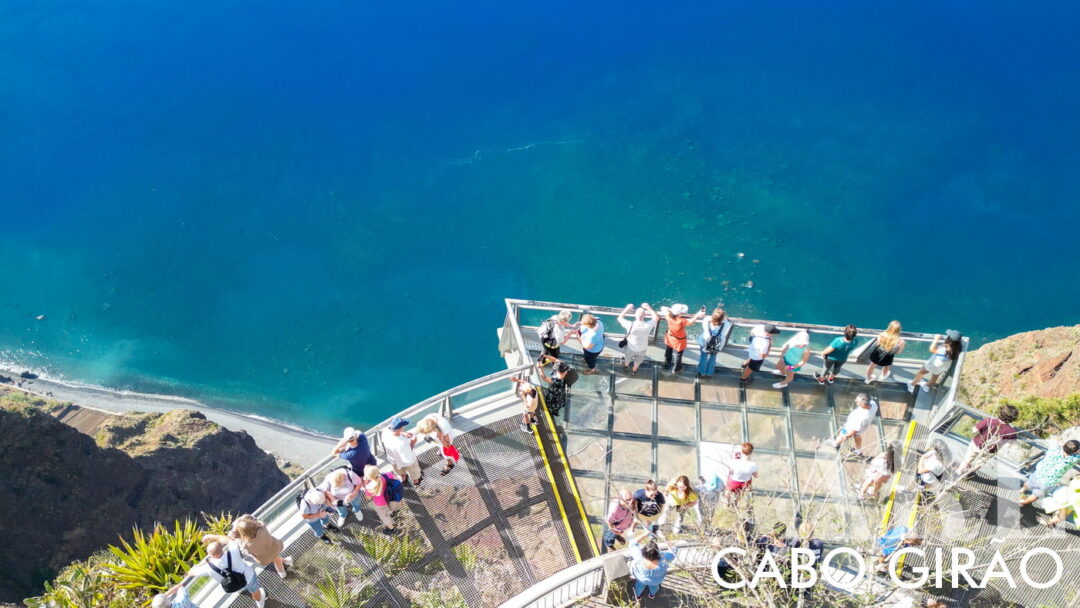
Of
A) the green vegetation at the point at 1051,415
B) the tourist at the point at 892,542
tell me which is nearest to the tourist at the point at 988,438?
the tourist at the point at 892,542

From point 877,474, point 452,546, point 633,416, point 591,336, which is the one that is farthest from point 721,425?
point 452,546

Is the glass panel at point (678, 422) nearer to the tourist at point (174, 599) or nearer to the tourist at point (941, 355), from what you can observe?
the tourist at point (941, 355)

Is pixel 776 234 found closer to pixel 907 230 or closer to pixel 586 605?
pixel 907 230

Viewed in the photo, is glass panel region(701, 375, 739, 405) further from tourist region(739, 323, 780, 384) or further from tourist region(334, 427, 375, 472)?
tourist region(334, 427, 375, 472)

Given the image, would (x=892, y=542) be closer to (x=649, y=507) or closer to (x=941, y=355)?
(x=649, y=507)

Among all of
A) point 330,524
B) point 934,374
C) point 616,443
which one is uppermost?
point 934,374

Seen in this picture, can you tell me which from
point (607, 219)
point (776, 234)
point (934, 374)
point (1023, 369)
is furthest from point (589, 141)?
point (934, 374)

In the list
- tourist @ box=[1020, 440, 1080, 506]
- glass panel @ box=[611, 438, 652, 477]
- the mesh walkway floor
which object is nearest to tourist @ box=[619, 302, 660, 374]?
glass panel @ box=[611, 438, 652, 477]
